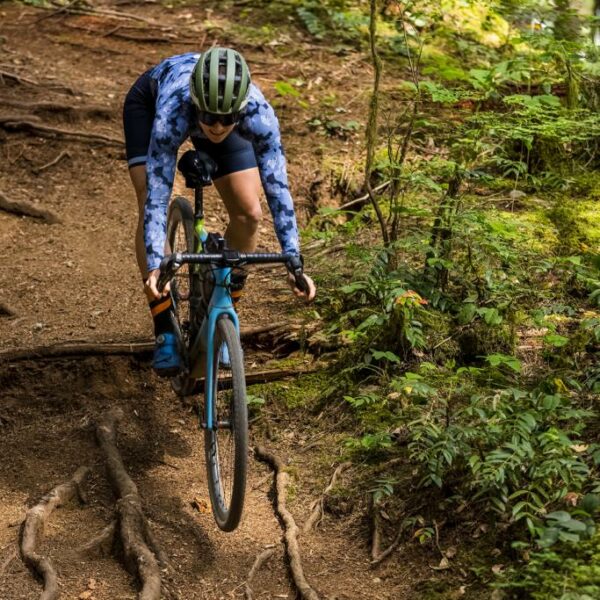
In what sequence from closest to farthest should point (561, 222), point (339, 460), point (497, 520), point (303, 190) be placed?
1. point (497, 520)
2. point (339, 460)
3. point (561, 222)
4. point (303, 190)

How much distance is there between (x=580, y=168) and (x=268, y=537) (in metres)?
4.79

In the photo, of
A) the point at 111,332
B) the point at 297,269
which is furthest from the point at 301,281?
the point at 111,332

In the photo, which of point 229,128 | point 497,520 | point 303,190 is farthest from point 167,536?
point 303,190

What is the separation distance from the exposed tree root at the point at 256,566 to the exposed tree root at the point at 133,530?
1.44 ft

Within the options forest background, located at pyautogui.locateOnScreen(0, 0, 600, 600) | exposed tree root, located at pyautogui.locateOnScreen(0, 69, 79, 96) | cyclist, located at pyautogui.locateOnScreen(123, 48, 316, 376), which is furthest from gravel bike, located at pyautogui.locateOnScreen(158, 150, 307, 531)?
exposed tree root, located at pyautogui.locateOnScreen(0, 69, 79, 96)

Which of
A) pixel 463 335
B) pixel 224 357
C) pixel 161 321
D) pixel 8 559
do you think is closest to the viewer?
pixel 8 559

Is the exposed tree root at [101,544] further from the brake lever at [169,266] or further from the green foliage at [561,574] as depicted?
the green foliage at [561,574]

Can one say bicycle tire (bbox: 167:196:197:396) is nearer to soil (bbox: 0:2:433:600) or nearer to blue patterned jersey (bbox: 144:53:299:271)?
soil (bbox: 0:2:433:600)

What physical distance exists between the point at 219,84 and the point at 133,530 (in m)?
2.39

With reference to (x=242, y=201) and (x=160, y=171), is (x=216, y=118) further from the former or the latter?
(x=242, y=201)

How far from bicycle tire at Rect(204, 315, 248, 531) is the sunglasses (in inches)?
40.9

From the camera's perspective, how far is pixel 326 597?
14.4ft

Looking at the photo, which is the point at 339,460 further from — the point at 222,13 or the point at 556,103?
the point at 222,13

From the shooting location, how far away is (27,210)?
349 inches
